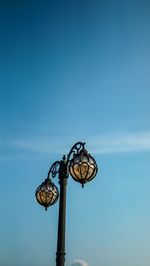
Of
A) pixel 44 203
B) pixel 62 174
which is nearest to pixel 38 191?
pixel 44 203

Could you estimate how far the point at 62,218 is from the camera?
24.4 ft

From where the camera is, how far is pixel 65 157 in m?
8.23

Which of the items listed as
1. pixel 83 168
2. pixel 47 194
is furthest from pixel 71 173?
pixel 47 194

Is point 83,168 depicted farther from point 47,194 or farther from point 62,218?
point 47,194

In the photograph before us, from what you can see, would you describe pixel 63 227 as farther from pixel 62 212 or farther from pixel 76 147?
pixel 76 147

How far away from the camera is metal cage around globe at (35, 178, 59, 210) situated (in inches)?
345

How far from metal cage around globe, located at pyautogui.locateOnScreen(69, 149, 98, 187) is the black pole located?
637mm

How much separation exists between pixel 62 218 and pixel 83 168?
1257 millimetres

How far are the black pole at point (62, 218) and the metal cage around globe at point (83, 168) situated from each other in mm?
637

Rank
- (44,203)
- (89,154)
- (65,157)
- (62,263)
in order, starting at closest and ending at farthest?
(62,263) < (89,154) < (65,157) < (44,203)

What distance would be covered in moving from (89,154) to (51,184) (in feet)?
6.20

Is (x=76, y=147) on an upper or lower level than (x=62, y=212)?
upper

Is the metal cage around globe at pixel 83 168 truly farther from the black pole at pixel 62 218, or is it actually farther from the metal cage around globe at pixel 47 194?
the metal cage around globe at pixel 47 194

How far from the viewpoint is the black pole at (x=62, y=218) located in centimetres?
711
